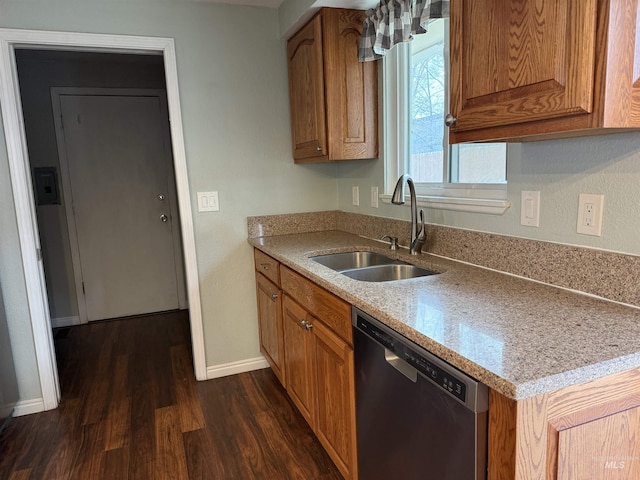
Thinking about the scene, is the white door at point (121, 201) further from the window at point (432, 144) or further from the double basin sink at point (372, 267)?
the window at point (432, 144)

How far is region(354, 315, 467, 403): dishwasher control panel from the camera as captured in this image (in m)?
0.92

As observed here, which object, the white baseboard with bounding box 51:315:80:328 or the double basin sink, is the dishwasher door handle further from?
the white baseboard with bounding box 51:315:80:328

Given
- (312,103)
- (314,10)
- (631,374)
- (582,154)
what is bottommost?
(631,374)

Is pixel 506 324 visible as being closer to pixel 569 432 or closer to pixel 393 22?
pixel 569 432

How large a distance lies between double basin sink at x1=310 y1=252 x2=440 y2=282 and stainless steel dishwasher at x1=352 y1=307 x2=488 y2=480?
1.81 feet

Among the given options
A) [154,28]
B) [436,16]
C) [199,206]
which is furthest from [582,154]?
[154,28]

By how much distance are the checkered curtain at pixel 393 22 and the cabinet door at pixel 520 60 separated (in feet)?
1.37

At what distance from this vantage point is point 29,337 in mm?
2398

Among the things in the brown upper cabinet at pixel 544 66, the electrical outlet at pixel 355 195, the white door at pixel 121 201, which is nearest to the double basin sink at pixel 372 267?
the electrical outlet at pixel 355 195

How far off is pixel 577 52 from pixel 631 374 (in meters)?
0.68

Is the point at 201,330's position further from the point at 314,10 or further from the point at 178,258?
the point at 314,10

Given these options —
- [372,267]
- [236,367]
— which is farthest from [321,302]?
[236,367]

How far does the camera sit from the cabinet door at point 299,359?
1892 millimetres

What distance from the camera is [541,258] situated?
140 centimetres
